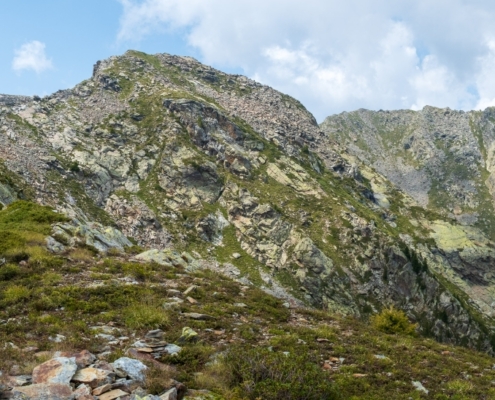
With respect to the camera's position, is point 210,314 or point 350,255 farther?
point 350,255

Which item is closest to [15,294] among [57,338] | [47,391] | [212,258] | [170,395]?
[57,338]

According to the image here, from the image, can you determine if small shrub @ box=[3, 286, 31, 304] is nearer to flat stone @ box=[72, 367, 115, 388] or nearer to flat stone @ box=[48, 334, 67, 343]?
flat stone @ box=[48, 334, 67, 343]

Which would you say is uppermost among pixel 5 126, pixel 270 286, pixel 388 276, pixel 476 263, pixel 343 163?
pixel 343 163

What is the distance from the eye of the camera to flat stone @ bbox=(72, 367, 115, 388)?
31.7 ft

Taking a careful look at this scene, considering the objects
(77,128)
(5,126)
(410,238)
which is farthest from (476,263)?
(5,126)

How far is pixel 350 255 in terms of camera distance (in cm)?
9112

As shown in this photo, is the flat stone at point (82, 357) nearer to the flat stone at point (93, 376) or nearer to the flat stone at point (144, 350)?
the flat stone at point (93, 376)

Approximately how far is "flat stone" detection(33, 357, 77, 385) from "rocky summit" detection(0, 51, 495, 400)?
45mm

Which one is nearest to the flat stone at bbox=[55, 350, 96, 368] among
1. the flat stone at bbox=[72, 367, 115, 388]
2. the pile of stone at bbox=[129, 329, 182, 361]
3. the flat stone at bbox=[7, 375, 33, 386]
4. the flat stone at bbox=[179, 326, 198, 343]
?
the flat stone at bbox=[72, 367, 115, 388]

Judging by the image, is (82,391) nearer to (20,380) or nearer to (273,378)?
(20,380)

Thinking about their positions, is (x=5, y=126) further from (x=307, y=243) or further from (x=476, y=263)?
(x=476, y=263)

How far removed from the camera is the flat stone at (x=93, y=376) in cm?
966

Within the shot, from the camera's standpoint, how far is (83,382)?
966 centimetres

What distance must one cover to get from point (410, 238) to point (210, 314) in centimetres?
11868
